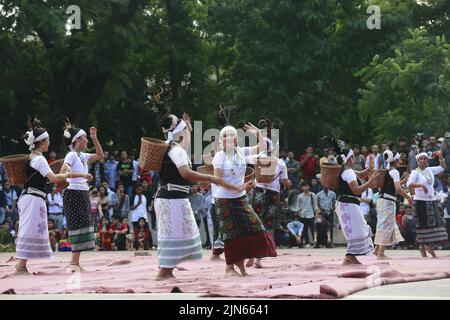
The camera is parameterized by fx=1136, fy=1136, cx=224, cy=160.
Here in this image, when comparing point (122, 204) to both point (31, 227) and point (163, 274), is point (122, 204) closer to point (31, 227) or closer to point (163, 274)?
point (31, 227)

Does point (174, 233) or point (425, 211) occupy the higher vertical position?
point (425, 211)

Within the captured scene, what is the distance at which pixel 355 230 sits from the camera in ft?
53.2

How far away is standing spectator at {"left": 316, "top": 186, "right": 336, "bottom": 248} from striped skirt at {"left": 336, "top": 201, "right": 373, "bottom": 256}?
8.87 m

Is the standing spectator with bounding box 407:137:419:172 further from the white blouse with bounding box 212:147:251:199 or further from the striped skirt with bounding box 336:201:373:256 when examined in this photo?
the white blouse with bounding box 212:147:251:199

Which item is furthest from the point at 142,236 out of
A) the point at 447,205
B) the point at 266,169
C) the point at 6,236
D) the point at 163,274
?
the point at 163,274

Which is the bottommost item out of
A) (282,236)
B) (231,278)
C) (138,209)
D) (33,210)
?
(231,278)

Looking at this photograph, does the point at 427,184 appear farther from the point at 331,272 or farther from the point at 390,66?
the point at 390,66

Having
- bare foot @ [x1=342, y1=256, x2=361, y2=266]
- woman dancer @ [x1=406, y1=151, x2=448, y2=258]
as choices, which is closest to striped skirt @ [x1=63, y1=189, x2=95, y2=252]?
bare foot @ [x1=342, y1=256, x2=361, y2=266]

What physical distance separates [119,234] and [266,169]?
882 centimetres

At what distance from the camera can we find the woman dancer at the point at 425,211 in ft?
62.4

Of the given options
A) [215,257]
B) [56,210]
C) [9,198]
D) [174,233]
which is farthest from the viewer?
[9,198]

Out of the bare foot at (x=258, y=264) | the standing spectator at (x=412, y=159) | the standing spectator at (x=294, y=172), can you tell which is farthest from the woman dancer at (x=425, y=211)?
the standing spectator at (x=294, y=172)

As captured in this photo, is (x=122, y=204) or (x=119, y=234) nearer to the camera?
(x=119, y=234)

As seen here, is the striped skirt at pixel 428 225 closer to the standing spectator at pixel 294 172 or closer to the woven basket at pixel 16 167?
the woven basket at pixel 16 167
